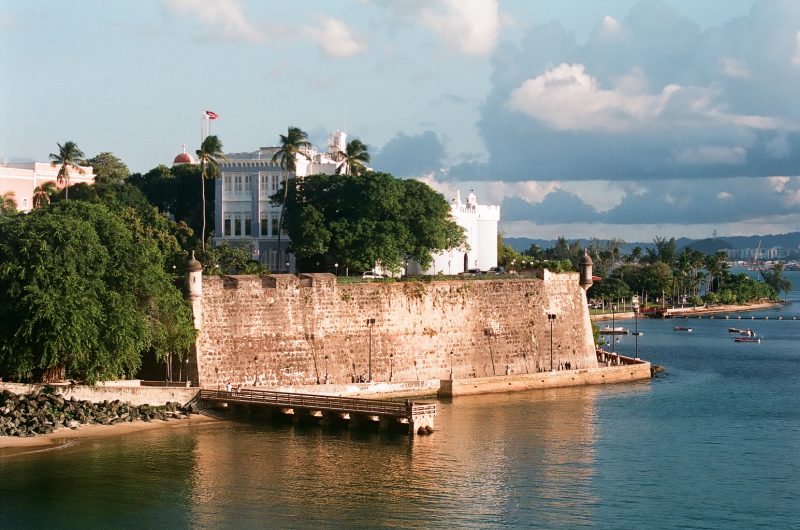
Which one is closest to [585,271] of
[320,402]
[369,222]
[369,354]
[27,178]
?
[369,222]

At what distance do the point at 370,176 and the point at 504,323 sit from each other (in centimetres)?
1458

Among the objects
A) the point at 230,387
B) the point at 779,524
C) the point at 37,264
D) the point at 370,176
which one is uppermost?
the point at 370,176

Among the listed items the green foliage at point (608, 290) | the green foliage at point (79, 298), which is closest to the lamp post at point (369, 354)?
the green foliage at point (79, 298)

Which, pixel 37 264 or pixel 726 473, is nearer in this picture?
pixel 726 473

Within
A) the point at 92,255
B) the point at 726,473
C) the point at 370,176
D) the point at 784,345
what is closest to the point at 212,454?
the point at 92,255

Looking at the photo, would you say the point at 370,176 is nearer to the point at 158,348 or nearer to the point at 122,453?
the point at 158,348

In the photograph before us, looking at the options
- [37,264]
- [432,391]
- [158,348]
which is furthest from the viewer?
[432,391]

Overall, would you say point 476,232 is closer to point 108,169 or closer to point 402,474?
point 108,169

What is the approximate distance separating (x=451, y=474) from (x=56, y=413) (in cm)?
1517

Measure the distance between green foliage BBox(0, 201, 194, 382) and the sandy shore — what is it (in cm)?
220

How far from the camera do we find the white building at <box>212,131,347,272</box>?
8275 cm

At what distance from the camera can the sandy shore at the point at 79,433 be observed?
136 ft

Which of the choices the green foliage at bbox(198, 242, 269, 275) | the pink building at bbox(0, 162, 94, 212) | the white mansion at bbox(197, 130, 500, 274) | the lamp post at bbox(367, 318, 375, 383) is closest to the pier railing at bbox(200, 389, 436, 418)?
the lamp post at bbox(367, 318, 375, 383)

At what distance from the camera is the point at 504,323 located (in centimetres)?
6512
